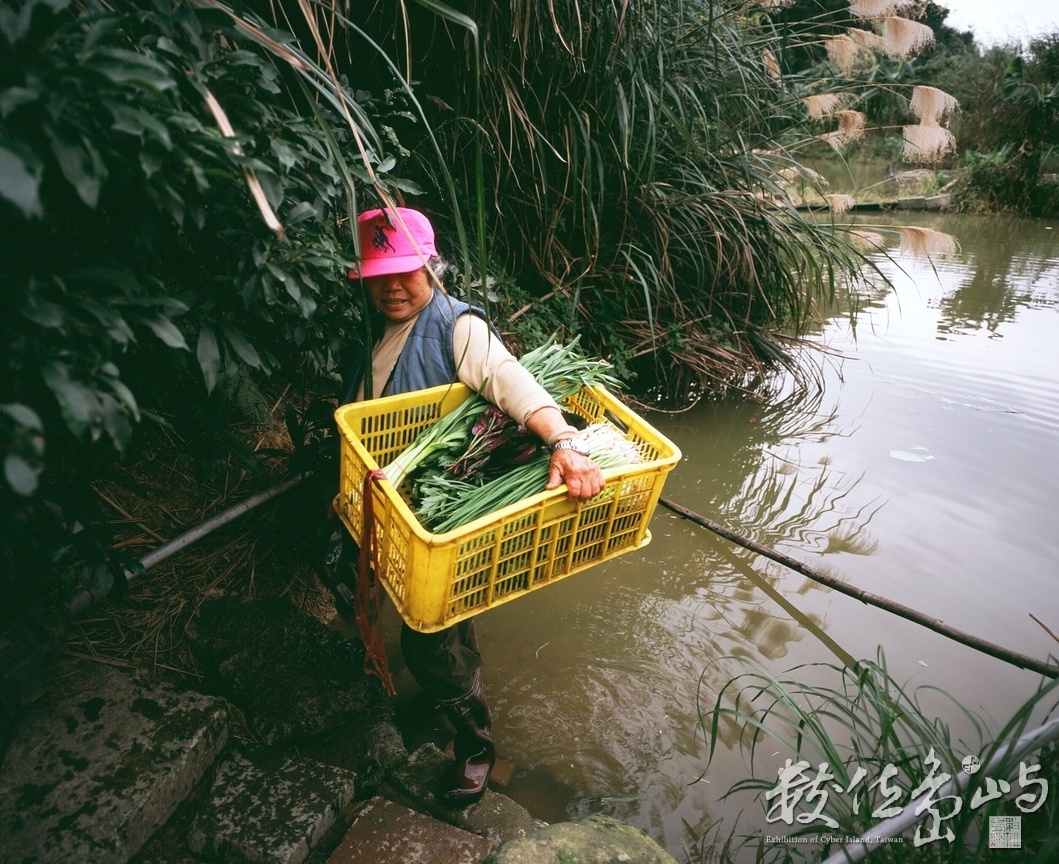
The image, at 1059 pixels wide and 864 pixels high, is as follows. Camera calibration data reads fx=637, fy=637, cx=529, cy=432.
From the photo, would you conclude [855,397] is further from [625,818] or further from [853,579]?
[625,818]

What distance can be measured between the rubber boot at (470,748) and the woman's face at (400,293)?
1.17 metres

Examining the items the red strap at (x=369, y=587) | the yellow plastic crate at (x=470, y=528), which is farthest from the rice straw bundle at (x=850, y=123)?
the red strap at (x=369, y=587)

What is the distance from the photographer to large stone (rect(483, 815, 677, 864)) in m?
1.45

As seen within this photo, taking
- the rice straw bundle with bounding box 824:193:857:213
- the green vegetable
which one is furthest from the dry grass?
the rice straw bundle with bounding box 824:193:857:213

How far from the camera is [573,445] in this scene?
1657mm

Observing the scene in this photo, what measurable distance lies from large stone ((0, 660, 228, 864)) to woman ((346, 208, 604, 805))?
63 centimetres

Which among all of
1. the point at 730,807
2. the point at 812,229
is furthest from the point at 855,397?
the point at 730,807

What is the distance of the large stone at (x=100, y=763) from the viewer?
1.46 metres

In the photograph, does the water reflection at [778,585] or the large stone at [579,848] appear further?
the water reflection at [778,585]

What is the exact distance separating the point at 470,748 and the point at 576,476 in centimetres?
102

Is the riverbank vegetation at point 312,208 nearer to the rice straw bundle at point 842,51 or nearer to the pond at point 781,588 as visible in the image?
the rice straw bundle at point 842,51

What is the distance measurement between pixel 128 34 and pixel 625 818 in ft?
7.96

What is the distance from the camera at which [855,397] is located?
494 centimetres

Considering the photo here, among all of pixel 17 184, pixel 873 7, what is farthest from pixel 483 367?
pixel 873 7
